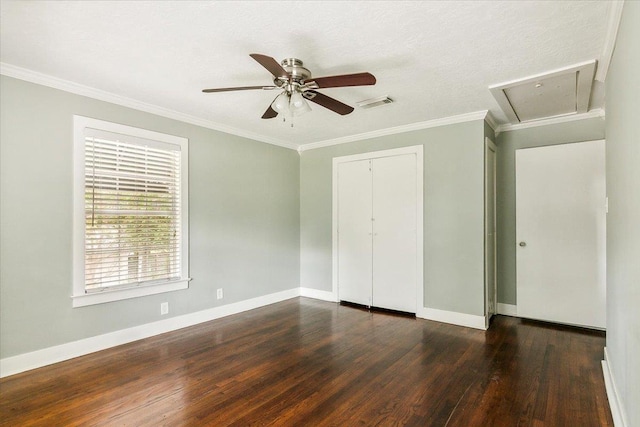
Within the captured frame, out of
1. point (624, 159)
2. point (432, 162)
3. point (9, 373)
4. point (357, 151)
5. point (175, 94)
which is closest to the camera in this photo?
point (624, 159)

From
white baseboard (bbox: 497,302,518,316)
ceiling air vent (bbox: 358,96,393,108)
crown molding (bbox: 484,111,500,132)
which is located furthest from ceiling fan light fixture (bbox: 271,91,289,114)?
white baseboard (bbox: 497,302,518,316)

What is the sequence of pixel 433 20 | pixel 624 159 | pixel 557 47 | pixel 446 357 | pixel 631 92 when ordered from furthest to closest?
pixel 446 357 < pixel 557 47 < pixel 433 20 < pixel 624 159 < pixel 631 92

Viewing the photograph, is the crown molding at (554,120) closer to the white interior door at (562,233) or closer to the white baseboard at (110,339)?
the white interior door at (562,233)

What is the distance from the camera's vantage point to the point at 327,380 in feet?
8.27

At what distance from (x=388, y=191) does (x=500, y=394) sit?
2.69 metres

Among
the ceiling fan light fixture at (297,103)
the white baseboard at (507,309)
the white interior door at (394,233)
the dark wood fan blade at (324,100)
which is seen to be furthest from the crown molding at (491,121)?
the ceiling fan light fixture at (297,103)

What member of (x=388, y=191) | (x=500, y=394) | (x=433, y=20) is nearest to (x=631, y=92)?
(x=433, y=20)

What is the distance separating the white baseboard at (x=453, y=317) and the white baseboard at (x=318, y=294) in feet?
4.43

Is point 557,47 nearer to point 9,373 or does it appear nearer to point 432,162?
point 432,162

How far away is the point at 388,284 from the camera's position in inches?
174

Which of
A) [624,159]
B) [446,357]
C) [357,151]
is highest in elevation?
[357,151]

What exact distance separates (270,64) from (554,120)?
3.64 m

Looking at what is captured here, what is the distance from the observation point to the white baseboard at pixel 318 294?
4980 millimetres

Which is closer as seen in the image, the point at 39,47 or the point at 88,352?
the point at 39,47
